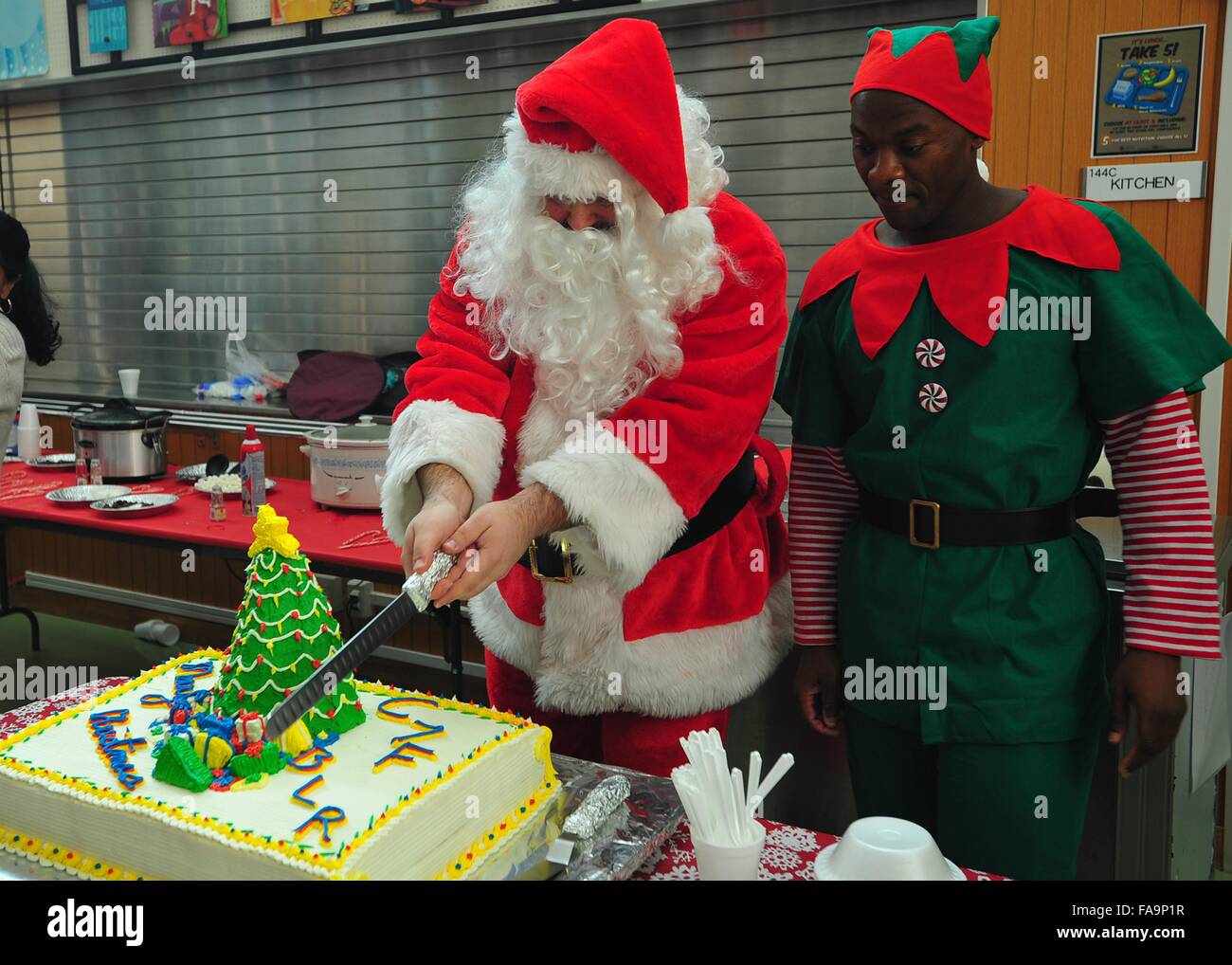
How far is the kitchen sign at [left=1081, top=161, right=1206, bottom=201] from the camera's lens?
2.58 m

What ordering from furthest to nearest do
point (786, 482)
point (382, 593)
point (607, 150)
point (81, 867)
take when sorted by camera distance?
point (382, 593) < point (786, 482) < point (607, 150) < point (81, 867)

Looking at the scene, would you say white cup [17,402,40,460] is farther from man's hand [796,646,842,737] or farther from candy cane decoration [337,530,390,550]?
man's hand [796,646,842,737]

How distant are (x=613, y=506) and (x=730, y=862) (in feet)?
1.81

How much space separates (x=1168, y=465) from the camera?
143 centimetres

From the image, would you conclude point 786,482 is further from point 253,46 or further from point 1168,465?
point 253,46

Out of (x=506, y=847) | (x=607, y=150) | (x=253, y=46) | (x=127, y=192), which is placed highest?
(x=253, y=46)

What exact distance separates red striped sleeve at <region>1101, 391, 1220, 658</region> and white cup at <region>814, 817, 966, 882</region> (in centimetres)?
60

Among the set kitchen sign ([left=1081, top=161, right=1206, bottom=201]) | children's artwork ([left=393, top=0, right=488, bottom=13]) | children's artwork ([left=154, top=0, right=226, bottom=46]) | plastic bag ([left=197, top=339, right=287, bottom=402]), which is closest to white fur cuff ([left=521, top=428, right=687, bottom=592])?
kitchen sign ([left=1081, top=161, right=1206, bottom=201])

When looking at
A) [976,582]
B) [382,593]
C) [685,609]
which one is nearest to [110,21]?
[382,593]

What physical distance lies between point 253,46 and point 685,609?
4.15 m

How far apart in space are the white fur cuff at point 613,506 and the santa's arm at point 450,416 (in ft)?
0.33

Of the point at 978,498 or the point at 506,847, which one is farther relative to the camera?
the point at 978,498

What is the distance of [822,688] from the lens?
1.73 m

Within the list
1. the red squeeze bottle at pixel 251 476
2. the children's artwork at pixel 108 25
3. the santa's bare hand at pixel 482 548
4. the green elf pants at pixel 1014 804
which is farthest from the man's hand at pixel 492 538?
the children's artwork at pixel 108 25
